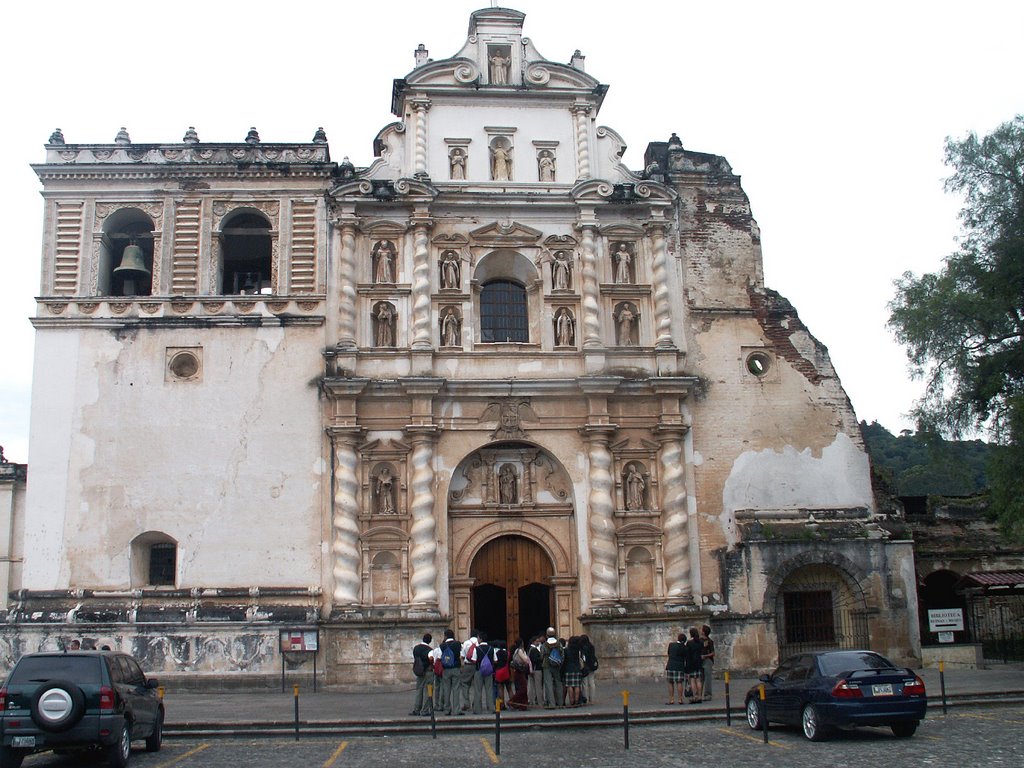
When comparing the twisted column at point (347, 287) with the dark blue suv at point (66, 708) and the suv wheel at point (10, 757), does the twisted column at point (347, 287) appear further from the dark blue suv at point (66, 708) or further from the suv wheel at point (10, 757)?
the suv wheel at point (10, 757)

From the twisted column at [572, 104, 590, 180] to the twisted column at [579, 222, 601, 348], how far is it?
1843 mm

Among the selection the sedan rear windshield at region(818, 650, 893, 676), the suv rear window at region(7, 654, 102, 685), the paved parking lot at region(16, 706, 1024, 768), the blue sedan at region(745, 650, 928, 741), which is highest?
the suv rear window at region(7, 654, 102, 685)

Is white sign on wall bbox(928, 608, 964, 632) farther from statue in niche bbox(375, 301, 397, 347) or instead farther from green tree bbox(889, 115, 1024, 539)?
statue in niche bbox(375, 301, 397, 347)

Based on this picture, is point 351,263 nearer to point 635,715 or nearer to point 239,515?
point 239,515

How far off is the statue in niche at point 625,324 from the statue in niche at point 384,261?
661 cm

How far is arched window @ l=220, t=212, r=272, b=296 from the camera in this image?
31.1 meters

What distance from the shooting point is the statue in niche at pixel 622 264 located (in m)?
31.2

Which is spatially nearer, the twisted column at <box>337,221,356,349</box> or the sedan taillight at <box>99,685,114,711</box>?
the sedan taillight at <box>99,685,114,711</box>

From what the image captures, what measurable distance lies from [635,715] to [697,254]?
1544cm

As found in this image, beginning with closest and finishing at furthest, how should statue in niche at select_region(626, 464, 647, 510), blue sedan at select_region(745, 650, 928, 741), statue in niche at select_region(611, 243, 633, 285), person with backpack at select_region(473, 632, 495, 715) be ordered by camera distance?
blue sedan at select_region(745, 650, 928, 741) < person with backpack at select_region(473, 632, 495, 715) < statue in niche at select_region(626, 464, 647, 510) < statue in niche at select_region(611, 243, 633, 285)

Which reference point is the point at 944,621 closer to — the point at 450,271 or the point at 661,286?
the point at 661,286

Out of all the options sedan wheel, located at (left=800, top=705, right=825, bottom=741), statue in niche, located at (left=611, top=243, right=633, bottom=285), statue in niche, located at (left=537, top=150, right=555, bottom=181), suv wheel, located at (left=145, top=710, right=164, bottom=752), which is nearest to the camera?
sedan wheel, located at (left=800, top=705, right=825, bottom=741)

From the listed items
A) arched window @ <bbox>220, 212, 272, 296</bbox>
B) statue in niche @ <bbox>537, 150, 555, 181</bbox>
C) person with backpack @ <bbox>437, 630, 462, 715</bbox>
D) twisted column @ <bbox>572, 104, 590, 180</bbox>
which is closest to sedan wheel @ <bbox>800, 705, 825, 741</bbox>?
person with backpack @ <bbox>437, 630, 462, 715</bbox>

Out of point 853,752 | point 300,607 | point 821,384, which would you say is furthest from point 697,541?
point 853,752
